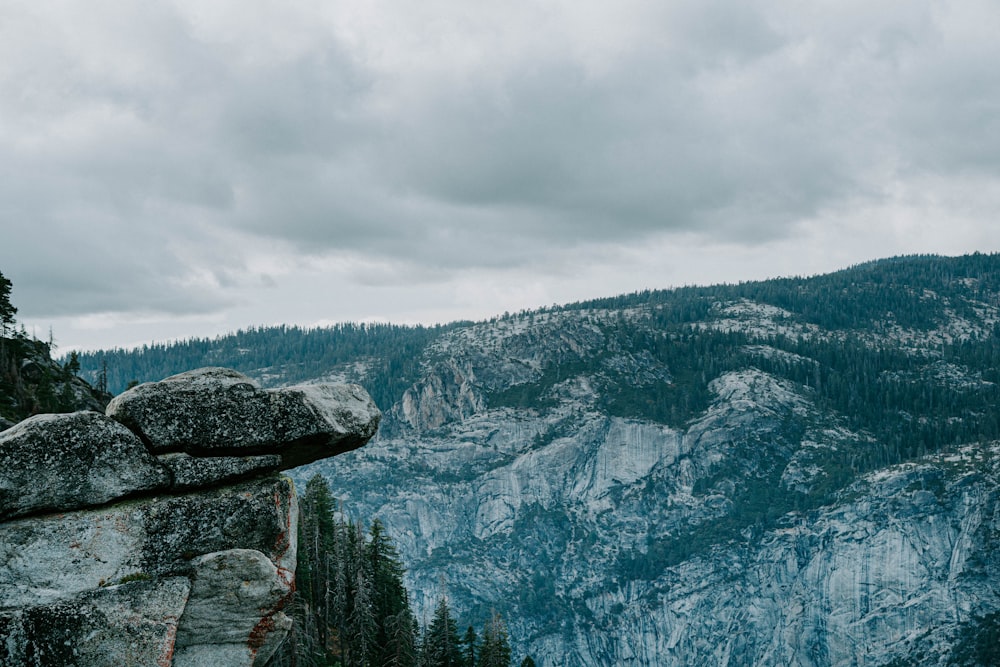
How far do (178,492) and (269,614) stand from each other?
3475mm

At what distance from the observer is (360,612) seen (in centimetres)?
7000

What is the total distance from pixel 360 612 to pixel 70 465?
59567mm

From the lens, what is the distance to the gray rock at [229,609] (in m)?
16.3

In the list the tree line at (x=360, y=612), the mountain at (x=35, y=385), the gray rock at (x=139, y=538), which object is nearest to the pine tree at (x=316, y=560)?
the tree line at (x=360, y=612)

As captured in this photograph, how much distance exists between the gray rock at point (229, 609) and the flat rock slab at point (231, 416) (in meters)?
2.53

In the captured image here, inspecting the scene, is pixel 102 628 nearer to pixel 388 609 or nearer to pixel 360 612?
pixel 360 612

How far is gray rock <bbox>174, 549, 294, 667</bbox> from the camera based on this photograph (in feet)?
53.5

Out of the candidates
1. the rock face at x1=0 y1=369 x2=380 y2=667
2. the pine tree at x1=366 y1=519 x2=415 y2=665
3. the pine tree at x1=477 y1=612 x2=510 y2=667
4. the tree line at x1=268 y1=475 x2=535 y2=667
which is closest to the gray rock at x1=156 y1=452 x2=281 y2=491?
the rock face at x1=0 y1=369 x2=380 y2=667

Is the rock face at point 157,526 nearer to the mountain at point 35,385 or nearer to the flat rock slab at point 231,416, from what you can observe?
the flat rock slab at point 231,416

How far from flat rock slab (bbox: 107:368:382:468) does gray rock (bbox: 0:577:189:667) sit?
10.0 feet

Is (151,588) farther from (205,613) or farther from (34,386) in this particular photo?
(34,386)

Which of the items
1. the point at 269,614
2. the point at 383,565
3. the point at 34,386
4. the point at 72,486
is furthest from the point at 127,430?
the point at 34,386

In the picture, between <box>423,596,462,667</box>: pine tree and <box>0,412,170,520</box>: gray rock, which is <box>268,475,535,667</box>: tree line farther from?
<box>0,412,170,520</box>: gray rock

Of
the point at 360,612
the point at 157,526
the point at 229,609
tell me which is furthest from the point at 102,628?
the point at 360,612
